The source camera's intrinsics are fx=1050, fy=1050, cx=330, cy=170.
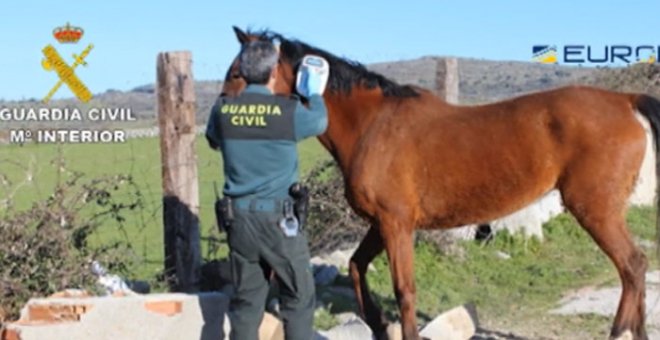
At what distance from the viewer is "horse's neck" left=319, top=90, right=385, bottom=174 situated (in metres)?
7.72

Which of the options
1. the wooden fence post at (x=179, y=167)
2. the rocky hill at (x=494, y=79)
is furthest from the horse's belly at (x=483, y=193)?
the rocky hill at (x=494, y=79)

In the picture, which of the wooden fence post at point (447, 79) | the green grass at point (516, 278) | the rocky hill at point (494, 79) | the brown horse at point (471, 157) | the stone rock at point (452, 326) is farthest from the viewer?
the rocky hill at point (494, 79)

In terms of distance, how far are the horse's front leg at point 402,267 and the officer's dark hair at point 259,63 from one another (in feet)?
6.48

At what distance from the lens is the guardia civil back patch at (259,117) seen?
576cm

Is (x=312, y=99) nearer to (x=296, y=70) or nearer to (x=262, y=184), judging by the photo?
(x=262, y=184)

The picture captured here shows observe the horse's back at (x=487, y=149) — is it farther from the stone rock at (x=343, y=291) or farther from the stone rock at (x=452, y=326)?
the stone rock at (x=343, y=291)

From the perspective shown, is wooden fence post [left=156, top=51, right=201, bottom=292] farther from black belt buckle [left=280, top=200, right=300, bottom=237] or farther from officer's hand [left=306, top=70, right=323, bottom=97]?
black belt buckle [left=280, top=200, right=300, bottom=237]

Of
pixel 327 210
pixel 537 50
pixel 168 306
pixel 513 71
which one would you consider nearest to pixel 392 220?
pixel 168 306

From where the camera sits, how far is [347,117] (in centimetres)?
774

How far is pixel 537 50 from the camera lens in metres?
21.8

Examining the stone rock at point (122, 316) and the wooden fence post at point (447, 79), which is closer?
the stone rock at point (122, 316)

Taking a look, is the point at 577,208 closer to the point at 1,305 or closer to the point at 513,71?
the point at 1,305

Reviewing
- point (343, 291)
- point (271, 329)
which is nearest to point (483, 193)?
point (271, 329)

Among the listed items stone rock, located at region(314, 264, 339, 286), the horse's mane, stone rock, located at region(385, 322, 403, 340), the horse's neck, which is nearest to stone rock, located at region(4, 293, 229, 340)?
stone rock, located at region(385, 322, 403, 340)
